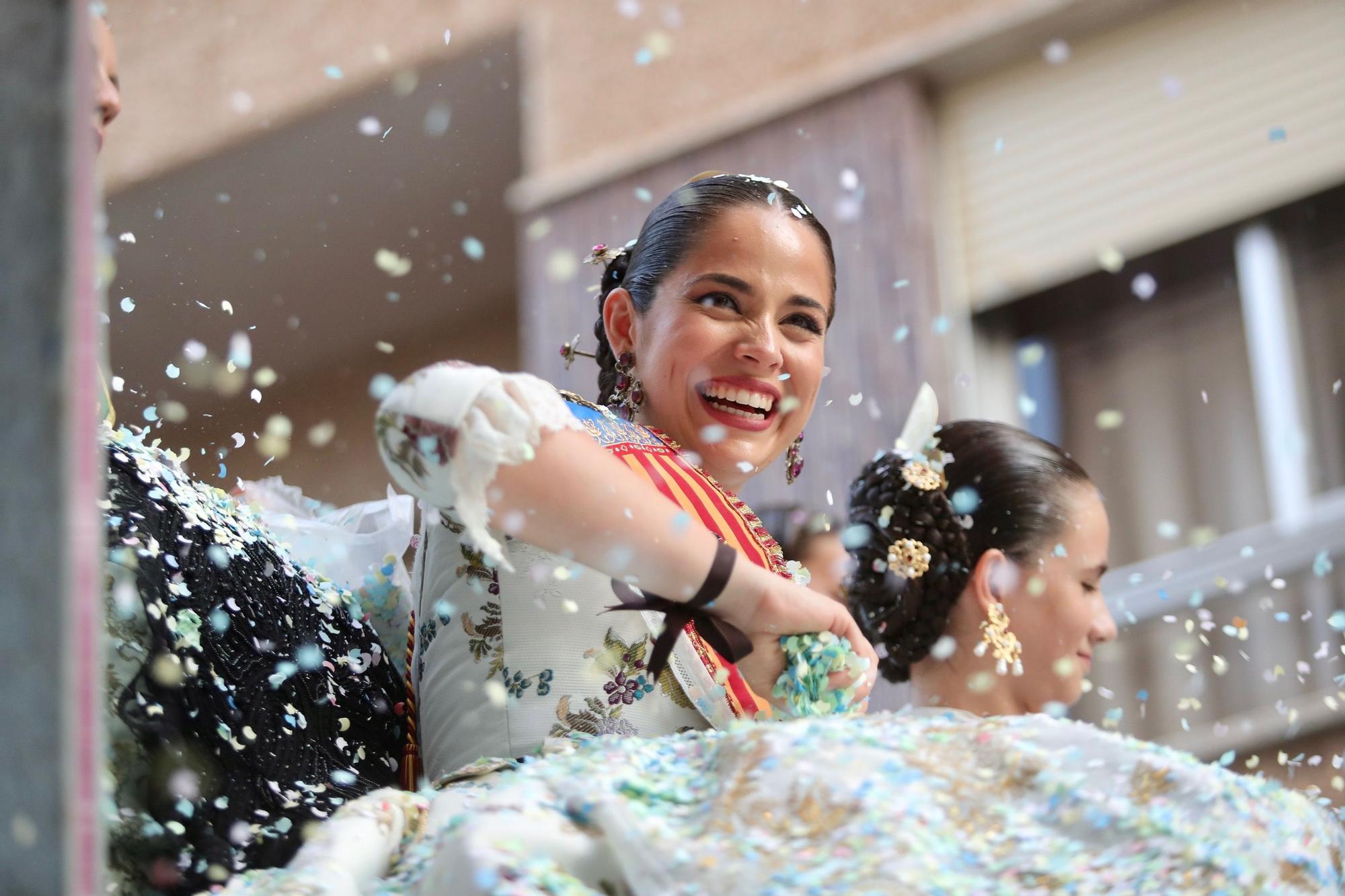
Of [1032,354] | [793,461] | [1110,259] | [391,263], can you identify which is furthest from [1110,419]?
[391,263]

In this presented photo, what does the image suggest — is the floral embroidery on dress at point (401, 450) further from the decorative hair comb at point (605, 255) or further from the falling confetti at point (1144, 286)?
the falling confetti at point (1144, 286)

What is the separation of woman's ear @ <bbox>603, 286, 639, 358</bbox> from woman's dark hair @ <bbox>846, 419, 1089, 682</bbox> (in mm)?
485

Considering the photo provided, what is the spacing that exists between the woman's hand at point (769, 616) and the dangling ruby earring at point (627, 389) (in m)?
0.46

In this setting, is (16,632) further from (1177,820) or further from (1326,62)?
(1326,62)

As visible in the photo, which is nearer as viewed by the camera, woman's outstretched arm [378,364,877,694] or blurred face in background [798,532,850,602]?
woman's outstretched arm [378,364,877,694]

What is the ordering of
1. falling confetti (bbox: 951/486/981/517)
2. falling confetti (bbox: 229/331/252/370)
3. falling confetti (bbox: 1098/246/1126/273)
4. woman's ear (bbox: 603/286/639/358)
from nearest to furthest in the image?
falling confetti (bbox: 229/331/252/370) < woman's ear (bbox: 603/286/639/358) < falling confetti (bbox: 951/486/981/517) < falling confetti (bbox: 1098/246/1126/273)

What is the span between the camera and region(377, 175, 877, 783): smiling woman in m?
1.20

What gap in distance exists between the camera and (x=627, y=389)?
1.73m

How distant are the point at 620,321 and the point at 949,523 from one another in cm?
53

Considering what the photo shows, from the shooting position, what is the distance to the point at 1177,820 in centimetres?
106

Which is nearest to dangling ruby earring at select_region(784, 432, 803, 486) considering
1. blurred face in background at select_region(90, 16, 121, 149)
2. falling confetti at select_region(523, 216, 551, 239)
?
blurred face in background at select_region(90, 16, 121, 149)

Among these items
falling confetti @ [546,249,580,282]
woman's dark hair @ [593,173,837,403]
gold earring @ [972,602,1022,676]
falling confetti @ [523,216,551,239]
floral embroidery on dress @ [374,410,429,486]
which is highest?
falling confetti @ [523,216,551,239]

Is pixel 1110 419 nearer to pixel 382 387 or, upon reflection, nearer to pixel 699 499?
pixel 699 499

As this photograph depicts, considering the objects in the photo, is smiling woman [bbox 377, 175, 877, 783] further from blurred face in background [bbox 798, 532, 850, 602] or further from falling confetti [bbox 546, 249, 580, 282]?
falling confetti [bbox 546, 249, 580, 282]
